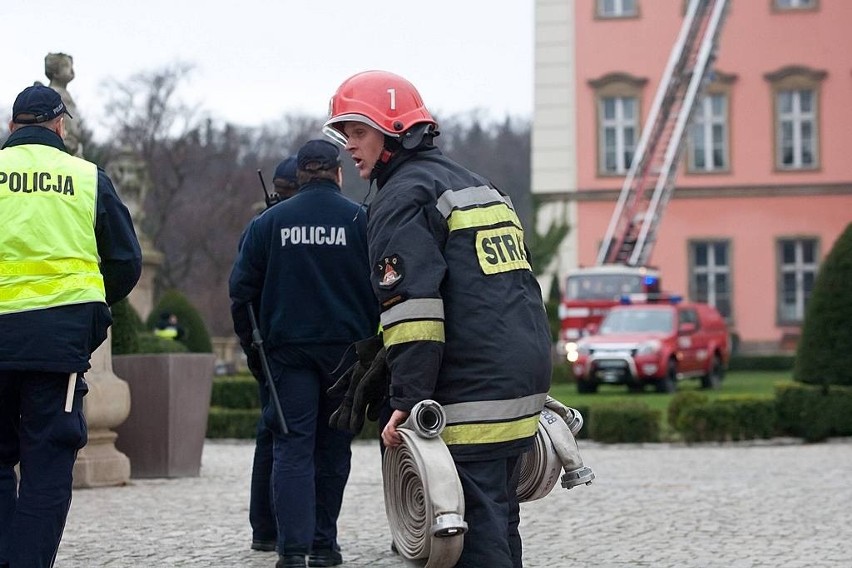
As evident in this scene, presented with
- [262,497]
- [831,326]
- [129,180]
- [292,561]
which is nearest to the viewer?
[292,561]

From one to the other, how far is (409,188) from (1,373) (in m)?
1.60

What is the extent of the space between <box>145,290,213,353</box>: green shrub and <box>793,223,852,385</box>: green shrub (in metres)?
9.84

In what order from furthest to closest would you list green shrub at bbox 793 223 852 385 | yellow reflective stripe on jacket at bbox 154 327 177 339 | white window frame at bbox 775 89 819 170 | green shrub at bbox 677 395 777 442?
white window frame at bbox 775 89 819 170, yellow reflective stripe on jacket at bbox 154 327 177 339, green shrub at bbox 677 395 777 442, green shrub at bbox 793 223 852 385

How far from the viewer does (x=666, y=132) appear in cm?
4150

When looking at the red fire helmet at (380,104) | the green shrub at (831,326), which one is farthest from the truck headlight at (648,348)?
the red fire helmet at (380,104)

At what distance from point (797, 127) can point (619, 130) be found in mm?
4681

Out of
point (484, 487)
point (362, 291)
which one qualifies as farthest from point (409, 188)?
point (362, 291)

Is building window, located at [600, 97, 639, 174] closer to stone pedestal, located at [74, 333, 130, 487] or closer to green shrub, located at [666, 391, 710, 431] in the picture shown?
green shrub, located at [666, 391, 710, 431]

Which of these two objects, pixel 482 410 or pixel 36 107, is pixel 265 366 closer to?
pixel 36 107

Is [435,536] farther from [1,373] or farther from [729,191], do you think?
[729,191]

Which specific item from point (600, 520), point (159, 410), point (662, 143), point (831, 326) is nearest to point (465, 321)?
point (600, 520)

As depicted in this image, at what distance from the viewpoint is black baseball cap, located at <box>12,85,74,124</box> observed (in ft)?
19.3

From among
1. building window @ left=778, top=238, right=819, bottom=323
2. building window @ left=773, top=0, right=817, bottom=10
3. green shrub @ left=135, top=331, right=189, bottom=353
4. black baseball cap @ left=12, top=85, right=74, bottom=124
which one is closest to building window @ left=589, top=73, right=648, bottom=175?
building window @ left=773, top=0, right=817, bottom=10

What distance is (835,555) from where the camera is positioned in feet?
25.8
